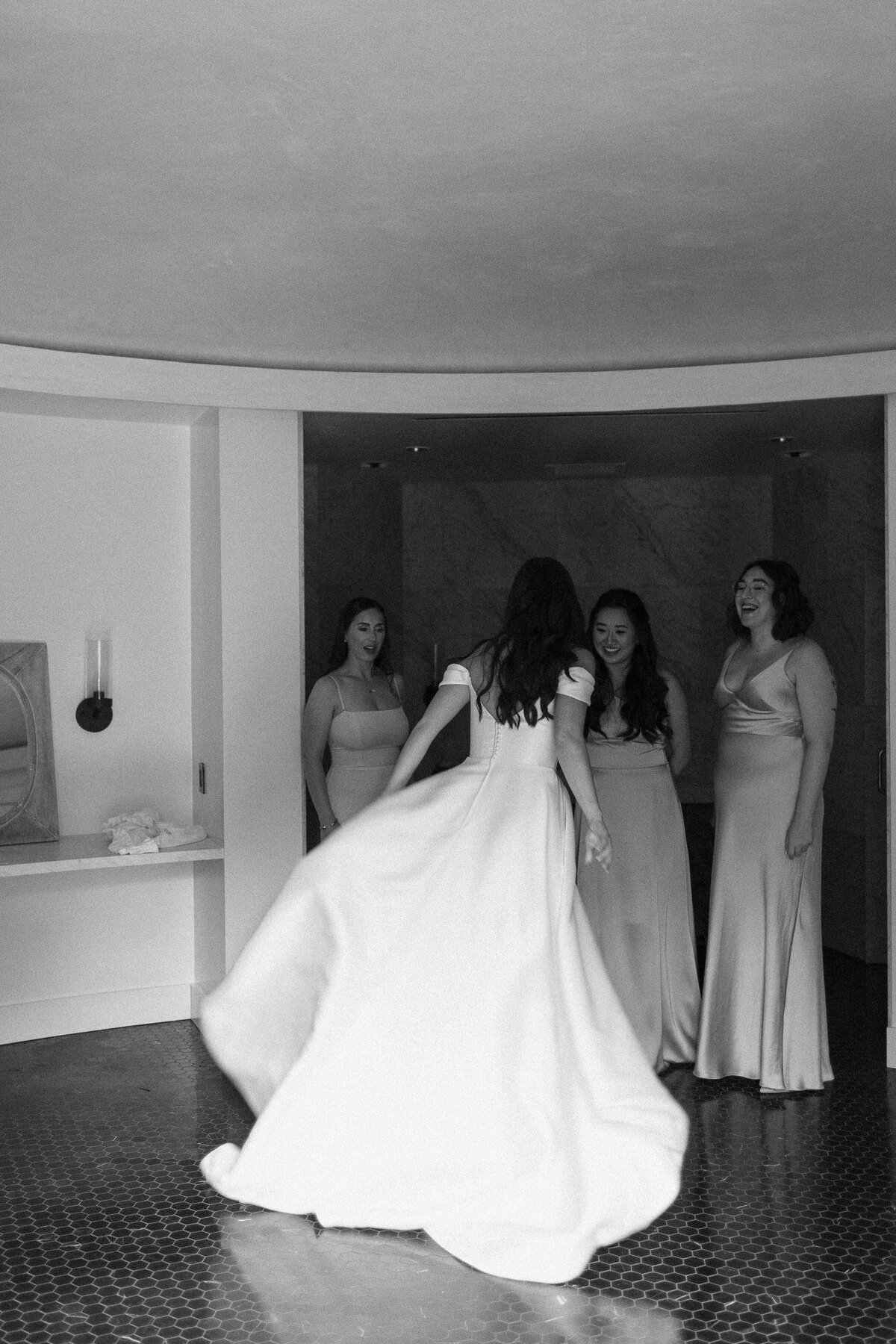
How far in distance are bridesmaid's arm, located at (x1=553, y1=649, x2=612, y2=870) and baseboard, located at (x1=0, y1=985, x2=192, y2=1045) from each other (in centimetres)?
256

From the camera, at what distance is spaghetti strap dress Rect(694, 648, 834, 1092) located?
4.61 metres

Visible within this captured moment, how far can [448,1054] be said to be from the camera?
336cm

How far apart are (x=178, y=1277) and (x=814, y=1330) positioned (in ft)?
4.93

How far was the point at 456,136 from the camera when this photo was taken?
307 cm

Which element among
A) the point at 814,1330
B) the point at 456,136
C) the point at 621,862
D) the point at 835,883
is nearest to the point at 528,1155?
the point at 814,1330

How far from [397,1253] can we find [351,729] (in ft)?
7.64

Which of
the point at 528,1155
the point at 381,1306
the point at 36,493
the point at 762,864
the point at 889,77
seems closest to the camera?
the point at 889,77

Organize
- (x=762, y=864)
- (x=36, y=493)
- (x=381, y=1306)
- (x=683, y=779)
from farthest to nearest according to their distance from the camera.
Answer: (x=683, y=779) < (x=36, y=493) < (x=762, y=864) < (x=381, y=1306)

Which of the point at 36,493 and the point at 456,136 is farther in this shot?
the point at 36,493

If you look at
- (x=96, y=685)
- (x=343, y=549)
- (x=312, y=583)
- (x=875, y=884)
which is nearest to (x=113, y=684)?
(x=96, y=685)

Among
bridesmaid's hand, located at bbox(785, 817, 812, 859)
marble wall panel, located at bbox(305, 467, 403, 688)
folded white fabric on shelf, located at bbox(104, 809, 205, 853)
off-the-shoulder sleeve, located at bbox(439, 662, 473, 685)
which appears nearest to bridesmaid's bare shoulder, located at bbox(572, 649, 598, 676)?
off-the-shoulder sleeve, located at bbox(439, 662, 473, 685)

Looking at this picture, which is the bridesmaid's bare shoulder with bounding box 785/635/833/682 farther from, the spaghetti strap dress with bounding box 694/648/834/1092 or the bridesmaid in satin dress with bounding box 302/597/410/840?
the bridesmaid in satin dress with bounding box 302/597/410/840

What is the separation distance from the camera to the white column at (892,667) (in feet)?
16.1

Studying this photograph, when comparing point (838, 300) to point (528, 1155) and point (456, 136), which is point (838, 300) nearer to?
point (456, 136)
